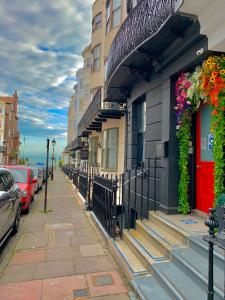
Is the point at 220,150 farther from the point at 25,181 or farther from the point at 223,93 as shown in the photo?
the point at 25,181

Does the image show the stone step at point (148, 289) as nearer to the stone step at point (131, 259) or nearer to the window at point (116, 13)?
the stone step at point (131, 259)

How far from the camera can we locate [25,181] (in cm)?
1070

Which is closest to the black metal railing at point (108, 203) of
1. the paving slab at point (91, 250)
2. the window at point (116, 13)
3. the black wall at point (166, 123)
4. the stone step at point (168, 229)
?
the paving slab at point (91, 250)

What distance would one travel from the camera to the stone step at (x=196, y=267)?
304cm

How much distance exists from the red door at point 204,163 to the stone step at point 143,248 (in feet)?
4.59

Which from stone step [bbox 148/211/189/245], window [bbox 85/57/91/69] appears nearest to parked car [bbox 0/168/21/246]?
stone step [bbox 148/211/189/245]

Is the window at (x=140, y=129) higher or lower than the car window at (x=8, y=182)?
higher

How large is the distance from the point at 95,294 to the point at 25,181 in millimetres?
7796

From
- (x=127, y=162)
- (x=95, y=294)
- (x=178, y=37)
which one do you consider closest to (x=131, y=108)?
(x=127, y=162)

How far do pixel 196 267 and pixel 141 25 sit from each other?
4.80 metres

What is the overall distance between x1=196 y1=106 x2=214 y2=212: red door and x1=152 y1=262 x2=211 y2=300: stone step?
1.81 metres

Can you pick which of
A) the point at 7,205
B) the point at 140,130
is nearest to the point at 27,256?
the point at 7,205

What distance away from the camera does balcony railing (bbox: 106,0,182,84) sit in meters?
4.78

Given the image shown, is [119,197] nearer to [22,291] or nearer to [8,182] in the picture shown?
[8,182]
